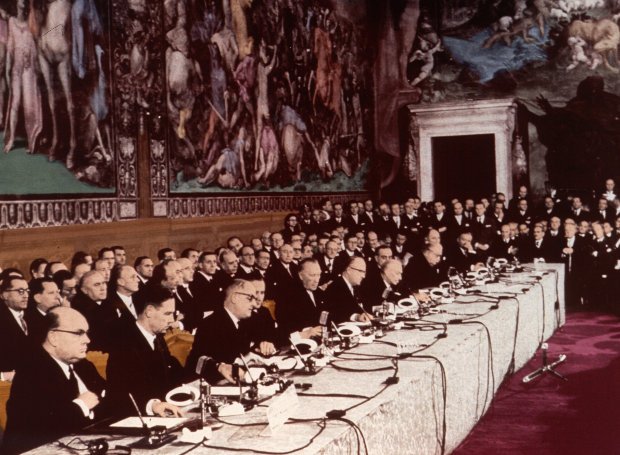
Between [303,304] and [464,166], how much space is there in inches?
395

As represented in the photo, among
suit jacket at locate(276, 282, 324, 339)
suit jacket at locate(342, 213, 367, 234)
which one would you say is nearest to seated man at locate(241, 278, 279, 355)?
suit jacket at locate(276, 282, 324, 339)

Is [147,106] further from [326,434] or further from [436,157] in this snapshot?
[436,157]

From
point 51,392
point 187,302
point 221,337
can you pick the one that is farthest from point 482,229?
point 51,392

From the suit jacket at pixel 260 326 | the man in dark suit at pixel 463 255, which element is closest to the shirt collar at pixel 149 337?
the suit jacket at pixel 260 326

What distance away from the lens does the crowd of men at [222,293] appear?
11.2 feet

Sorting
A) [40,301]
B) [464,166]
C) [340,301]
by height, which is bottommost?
Result: [340,301]

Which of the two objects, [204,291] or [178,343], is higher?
[204,291]

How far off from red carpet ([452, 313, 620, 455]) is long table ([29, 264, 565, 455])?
6.6 inches

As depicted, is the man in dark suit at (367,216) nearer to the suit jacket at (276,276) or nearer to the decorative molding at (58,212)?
the suit jacket at (276,276)

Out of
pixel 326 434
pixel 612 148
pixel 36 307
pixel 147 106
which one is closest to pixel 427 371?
pixel 326 434

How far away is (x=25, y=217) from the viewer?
21.8ft

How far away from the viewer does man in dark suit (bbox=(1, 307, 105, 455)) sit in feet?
10.5

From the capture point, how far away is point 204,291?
6.84 metres

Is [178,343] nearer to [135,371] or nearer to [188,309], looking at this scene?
[188,309]
